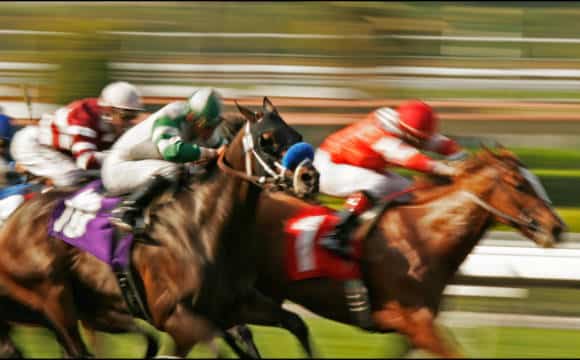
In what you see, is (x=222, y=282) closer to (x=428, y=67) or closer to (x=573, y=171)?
(x=573, y=171)

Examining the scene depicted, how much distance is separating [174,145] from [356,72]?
916cm

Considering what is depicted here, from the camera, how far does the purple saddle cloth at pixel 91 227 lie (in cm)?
590

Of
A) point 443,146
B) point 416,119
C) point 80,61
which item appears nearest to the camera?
point 416,119

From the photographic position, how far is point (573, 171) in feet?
54.7

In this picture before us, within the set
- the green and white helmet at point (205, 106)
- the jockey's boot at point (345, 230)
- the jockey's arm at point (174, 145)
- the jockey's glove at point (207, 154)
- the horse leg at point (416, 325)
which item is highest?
the green and white helmet at point (205, 106)

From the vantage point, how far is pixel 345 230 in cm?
637

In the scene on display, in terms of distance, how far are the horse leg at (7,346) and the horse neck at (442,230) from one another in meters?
1.88

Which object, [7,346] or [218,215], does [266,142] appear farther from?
[7,346]

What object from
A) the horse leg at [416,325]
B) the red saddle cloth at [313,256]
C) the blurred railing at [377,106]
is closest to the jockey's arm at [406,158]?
the red saddle cloth at [313,256]

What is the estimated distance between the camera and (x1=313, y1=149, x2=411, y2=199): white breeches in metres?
6.68

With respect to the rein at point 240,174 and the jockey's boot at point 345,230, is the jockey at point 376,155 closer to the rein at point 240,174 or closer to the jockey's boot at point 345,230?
the jockey's boot at point 345,230

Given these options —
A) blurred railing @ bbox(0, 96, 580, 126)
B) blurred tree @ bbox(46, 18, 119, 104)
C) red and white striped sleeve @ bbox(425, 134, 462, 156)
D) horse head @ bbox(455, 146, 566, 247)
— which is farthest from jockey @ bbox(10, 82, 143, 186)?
blurred railing @ bbox(0, 96, 580, 126)

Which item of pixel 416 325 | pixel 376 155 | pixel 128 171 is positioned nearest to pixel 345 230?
pixel 376 155

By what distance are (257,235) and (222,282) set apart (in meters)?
0.77
